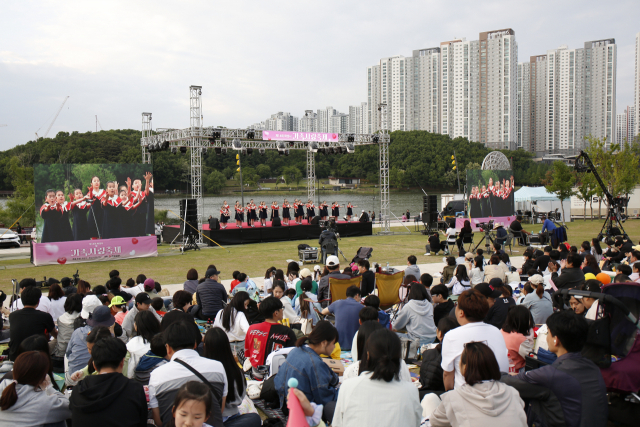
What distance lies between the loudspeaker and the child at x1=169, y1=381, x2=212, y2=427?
15421 millimetres

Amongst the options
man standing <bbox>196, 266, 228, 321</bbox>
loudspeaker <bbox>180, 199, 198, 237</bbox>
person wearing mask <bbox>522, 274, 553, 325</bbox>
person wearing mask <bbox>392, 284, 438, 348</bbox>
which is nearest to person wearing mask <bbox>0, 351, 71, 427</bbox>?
man standing <bbox>196, 266, 228, 321</bbox>

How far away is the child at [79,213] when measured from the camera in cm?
1423

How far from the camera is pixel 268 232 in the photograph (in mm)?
19422

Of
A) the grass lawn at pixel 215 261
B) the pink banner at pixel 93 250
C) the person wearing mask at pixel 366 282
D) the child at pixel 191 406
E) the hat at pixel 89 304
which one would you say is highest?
the child at pixel 191 406

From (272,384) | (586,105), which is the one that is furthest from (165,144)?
(586,105)

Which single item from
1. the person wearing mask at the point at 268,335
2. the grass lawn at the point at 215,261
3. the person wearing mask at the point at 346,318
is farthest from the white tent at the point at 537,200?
the person wearing mask at the point at 268,335

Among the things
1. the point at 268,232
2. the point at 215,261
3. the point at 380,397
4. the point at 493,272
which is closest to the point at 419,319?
the point at 493,272

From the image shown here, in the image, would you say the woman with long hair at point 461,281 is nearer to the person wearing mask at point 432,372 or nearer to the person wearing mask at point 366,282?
the person wearing mask at point 366,282

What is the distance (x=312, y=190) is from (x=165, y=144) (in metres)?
8.07

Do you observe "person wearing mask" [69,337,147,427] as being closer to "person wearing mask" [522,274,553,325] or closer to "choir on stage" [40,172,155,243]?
"person wearing mask" [522,274,553,325]

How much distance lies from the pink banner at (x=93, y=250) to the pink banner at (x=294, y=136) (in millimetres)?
7077

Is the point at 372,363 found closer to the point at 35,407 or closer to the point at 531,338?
the point at 35,407

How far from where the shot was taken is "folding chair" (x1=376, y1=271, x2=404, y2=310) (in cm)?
716

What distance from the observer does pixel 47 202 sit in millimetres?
13930
